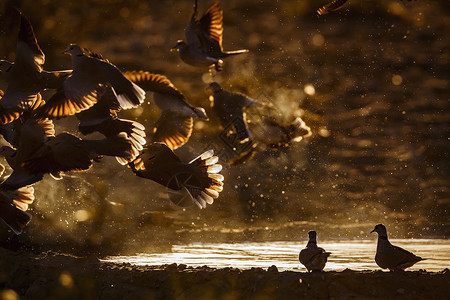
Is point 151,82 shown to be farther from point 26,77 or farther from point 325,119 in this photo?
point 325,119

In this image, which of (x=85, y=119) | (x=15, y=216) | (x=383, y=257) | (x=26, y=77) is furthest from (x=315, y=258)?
(x=26, y=77)

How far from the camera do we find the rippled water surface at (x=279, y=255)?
6.26 metres

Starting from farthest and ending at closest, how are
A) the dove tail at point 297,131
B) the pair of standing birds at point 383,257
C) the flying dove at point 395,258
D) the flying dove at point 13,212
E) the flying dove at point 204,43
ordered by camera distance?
1. the dove tail at point 297,131
2. the flying dove at point 204,43
3. the flying dove at point 13,212
4. the flying dove at point 395,258
5. the pair of standing birds at point 383,257

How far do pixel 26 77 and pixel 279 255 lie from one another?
3.45 meters

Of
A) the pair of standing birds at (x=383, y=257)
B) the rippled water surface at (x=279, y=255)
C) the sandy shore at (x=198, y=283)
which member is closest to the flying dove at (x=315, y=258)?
the pair of standing birds at (x=383, y=257)

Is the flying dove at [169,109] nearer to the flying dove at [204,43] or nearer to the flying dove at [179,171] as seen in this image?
the flying dove at [204,43]

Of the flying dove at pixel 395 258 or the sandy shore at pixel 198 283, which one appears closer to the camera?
the sandy shore at pixel 198 283

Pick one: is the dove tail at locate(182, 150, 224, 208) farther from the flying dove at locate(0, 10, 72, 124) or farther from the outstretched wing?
the flying dove at locate(0, 10, 72, 124)

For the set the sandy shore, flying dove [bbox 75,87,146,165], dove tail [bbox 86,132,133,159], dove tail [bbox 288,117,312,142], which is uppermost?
dove tail [bbox 288,117,312,142]

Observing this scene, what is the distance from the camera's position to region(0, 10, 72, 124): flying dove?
5145 mm

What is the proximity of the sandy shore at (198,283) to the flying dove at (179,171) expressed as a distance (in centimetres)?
80

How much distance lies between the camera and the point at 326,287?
4.66 metres

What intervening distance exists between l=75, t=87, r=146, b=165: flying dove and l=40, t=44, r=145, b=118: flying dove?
10cm

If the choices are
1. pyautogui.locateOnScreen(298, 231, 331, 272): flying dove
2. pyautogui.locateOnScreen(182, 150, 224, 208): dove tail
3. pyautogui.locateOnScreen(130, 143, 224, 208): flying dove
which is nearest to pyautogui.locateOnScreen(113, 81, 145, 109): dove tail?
pyautogui.locateOnScreen(130, 143, 224, 208): flying dove
